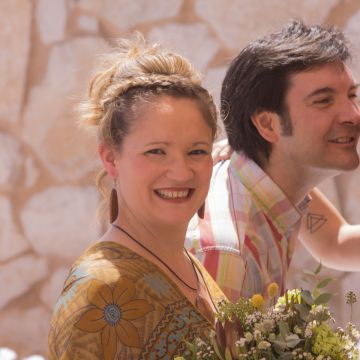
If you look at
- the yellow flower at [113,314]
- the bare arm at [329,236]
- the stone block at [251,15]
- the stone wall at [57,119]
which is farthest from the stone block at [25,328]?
the yellow flower at [113,314]

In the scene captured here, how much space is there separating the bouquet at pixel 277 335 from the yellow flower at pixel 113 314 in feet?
0.32

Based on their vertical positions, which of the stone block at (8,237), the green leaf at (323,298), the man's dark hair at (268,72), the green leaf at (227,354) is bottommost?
the green leaf at (227,354)

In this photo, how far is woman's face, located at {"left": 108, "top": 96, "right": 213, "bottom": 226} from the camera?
1444 millimetres

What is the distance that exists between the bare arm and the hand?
1.11 ft

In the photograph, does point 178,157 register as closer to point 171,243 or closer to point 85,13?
point 171,243

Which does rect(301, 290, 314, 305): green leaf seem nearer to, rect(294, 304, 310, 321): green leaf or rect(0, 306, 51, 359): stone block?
rect(294, 304, 310, 321): green leaf

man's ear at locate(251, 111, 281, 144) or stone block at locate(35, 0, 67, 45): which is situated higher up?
stone block at locate(35, 0, 67, 45)

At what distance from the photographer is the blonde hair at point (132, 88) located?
1497 mm

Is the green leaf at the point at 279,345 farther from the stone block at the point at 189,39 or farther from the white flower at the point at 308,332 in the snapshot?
the stone block at the point at 189,39

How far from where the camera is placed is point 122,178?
149 centimetres

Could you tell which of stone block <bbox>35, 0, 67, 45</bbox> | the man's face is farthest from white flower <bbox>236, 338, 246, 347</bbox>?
stone block <bbox>35, 0, 67, 45</bbox>

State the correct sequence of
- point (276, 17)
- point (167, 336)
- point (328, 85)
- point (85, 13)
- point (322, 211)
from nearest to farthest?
point (167, 336) → point (328, 85) → point (322, 211) → point (276, 17) → point (85, 13)

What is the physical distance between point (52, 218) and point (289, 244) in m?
1.70

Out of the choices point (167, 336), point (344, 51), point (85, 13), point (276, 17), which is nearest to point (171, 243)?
point (167, 336)
